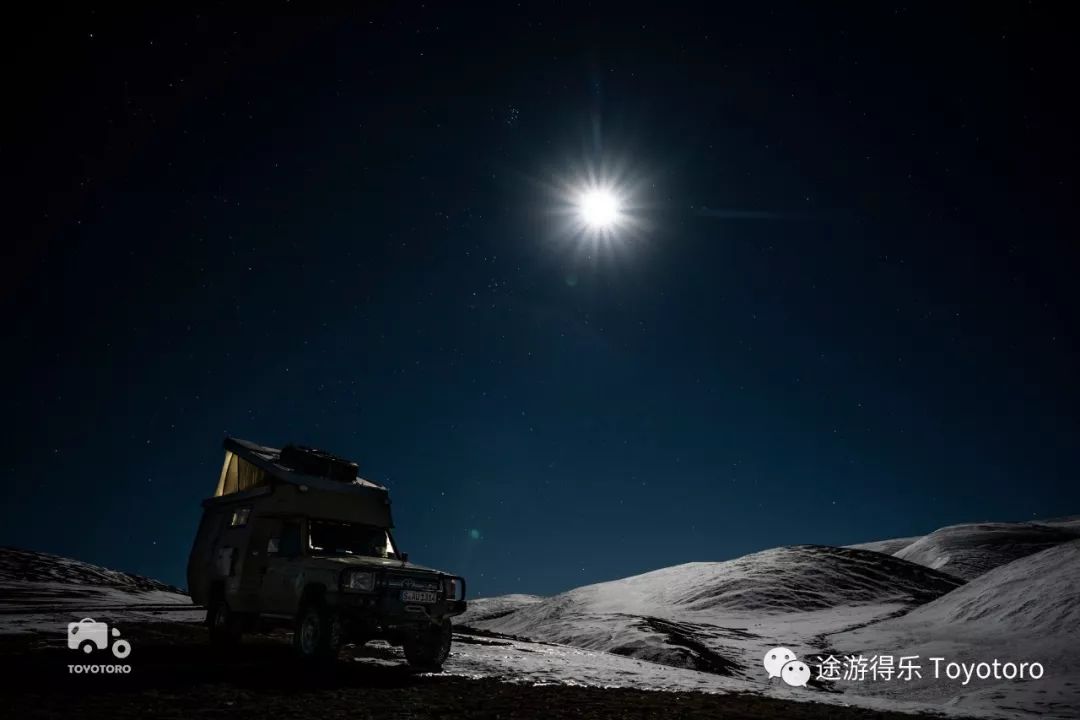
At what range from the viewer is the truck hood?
37.9 ft

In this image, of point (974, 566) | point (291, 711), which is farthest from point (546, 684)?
point (974, 566)

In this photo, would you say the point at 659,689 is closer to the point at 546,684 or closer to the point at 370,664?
the point at 546,684

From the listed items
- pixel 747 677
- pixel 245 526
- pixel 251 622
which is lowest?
pixel 747 677

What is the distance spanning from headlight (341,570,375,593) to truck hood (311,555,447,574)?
0.13 m

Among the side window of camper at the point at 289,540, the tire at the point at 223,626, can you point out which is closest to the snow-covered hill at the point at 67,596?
the tire at the point at 223,626

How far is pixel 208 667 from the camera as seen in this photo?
35.5 ft

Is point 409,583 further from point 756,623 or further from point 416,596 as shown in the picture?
point 756,623

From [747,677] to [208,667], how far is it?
61.4 feet

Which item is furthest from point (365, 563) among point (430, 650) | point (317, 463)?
point (317, 463)

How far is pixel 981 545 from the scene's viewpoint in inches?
4011

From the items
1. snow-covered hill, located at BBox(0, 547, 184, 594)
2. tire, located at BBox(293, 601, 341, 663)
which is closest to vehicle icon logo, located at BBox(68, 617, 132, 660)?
tire, located at BBox(293, 601, 341, 663)

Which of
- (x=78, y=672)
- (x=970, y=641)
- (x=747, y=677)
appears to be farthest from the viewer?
(x=970, y=641)
